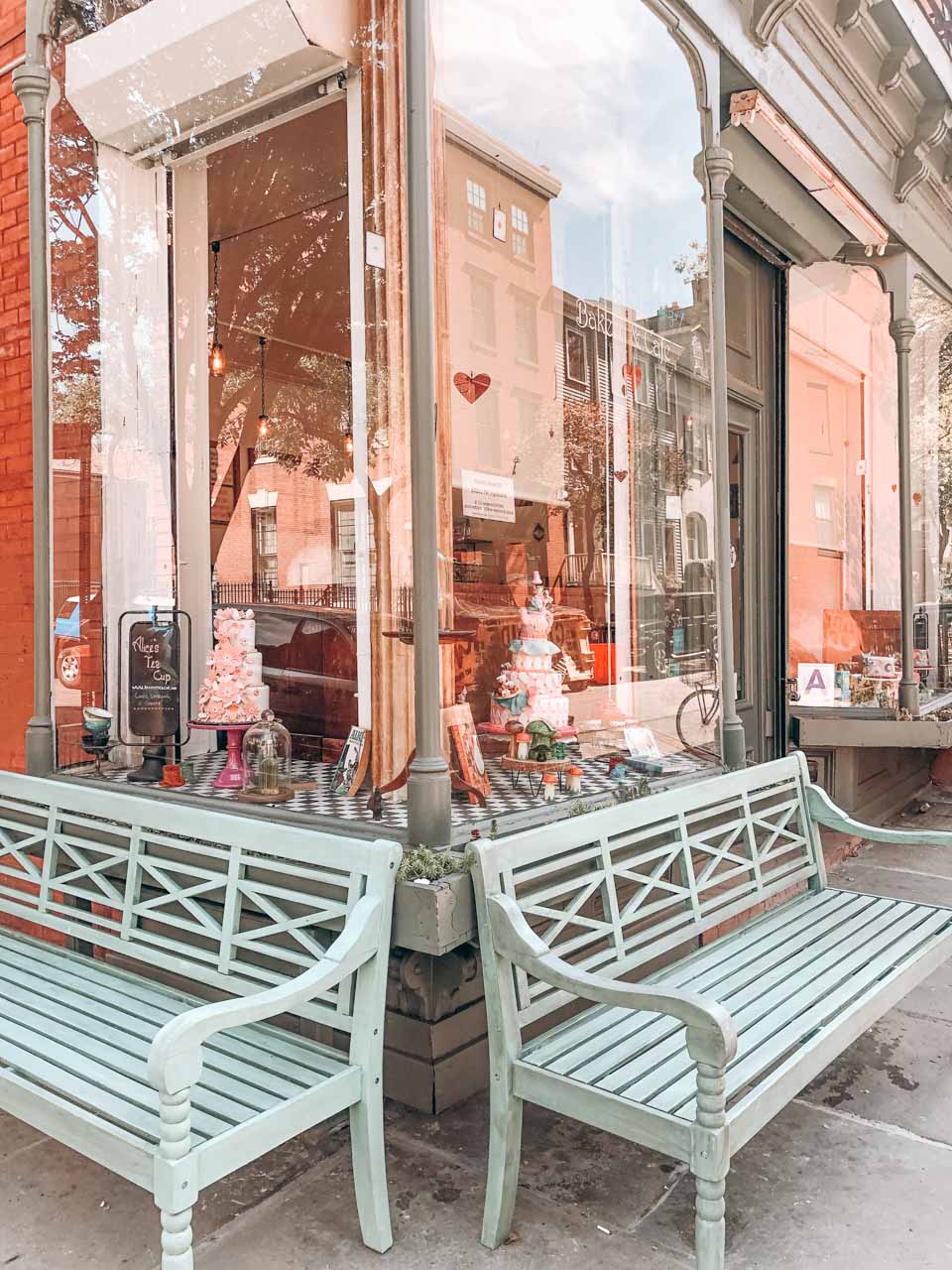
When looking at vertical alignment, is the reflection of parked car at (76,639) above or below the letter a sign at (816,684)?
above

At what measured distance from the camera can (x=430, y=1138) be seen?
8.94 feet

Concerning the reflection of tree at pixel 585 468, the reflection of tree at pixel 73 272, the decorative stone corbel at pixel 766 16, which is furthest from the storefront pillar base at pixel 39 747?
the decorative stone corbel at pixel 766 16

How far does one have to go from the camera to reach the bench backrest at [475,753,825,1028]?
2400 mm

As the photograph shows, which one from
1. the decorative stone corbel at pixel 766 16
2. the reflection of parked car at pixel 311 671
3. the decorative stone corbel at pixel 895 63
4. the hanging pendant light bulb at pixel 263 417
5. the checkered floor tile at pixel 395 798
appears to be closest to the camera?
the checkered floor tile at pixel 395 798

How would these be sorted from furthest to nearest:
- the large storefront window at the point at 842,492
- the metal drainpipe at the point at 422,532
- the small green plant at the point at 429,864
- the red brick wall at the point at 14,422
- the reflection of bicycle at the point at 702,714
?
1. the large storefront window at the point at 842,492
2. the red brick wall at the point at 14,422
3. the reflection of bicycle at the point at 702,714
4. the metal drainpipe at the point at 422,532
5. the small green plant at the point at 429,864

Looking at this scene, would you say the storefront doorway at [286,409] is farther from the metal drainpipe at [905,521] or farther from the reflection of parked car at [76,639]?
the metal drainpipe at [905,521]

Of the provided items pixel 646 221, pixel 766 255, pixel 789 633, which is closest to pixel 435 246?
pixel 646 221

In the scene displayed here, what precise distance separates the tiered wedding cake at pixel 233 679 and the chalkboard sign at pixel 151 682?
15 centimetres

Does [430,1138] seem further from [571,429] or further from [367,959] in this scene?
[571,429]

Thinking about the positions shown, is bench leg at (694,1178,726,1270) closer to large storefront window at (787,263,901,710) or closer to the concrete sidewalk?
the concrete sidewalk

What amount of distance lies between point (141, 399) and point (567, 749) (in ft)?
8.17

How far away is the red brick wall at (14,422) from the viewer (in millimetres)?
4492

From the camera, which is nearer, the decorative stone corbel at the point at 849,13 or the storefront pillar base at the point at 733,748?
the storefront pillar base at the point at 733,748

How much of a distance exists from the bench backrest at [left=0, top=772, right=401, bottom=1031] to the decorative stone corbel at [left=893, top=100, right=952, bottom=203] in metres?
5.97
